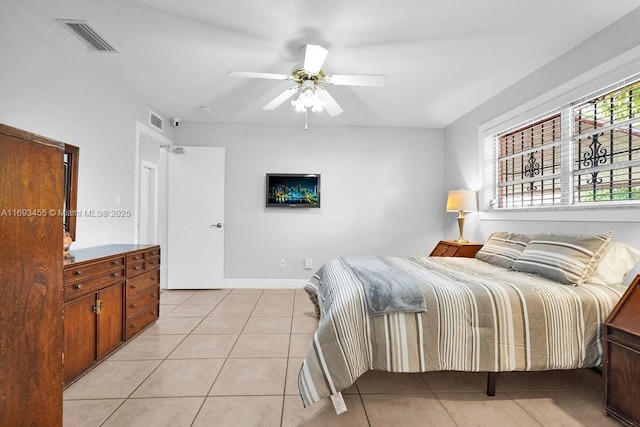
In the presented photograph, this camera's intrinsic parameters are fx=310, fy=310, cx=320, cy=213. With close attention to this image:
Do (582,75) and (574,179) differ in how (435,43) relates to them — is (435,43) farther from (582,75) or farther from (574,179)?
(574,179)

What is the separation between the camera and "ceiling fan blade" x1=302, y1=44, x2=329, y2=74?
6.97ft

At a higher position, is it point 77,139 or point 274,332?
point 77,139

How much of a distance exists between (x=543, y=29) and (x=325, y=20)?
1634mm

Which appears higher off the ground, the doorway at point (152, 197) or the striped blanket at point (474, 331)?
the doorway at point (152, 197)

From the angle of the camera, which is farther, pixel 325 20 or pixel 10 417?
pixel 325 20

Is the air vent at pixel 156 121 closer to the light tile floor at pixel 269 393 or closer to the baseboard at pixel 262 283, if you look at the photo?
the baseboard at pixel 262 283

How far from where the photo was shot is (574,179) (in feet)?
8.66

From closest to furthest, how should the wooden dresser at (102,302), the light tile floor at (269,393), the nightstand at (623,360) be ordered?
the nightstand at (623,360) < the light tile floor at (269,393) < the wooden dresser at (102,302)

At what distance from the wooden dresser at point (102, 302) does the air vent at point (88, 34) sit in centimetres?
170

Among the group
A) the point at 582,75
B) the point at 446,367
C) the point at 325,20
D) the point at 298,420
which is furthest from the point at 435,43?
the point at 298,420

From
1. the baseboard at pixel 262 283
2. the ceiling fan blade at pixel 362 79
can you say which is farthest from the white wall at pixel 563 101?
the baseboard at pixel 262 283

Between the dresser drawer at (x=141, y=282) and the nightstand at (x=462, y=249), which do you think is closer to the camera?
the dresser drawer at (x=141, y=282)

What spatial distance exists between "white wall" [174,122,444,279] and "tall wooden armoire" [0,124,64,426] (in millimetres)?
3434

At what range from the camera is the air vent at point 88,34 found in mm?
2256
